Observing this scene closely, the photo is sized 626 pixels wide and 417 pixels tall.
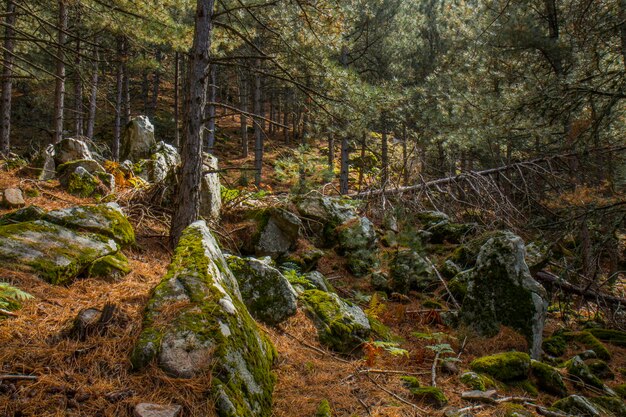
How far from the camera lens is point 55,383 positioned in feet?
6.65

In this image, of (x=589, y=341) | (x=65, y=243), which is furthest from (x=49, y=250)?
(x=589, y=341)

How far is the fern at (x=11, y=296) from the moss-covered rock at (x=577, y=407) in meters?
4.48

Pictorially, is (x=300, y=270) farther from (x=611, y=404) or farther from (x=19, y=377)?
(x=19, y=377)

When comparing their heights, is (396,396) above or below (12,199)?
below

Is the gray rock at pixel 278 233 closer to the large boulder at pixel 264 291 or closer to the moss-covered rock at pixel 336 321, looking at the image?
the moss-covered rock at pixel 336 321

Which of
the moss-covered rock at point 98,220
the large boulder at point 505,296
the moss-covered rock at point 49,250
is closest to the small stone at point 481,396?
the large boulder at point 505,296

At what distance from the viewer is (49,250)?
11.9ft

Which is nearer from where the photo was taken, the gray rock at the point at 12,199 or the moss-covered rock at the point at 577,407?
the moss-covered rock at the point at 577,407

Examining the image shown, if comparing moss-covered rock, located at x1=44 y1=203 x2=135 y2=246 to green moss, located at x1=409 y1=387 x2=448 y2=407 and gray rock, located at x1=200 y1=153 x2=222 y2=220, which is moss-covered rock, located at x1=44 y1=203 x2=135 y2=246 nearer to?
gray rock, located at x1=200 y1=153 x2=222 y2=220

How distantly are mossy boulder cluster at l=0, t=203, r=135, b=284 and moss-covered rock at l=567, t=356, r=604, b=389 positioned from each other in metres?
5.06

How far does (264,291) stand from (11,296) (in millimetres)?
2084

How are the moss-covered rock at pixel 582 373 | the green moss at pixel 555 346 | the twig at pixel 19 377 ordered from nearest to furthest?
the twig at pixel 19 377
the moss-covered rock at pixel 582 373
the green moss at pixel 555 346

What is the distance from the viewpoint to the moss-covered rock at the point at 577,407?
10.8ft

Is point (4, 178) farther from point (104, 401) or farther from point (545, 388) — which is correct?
point (545, 388)
